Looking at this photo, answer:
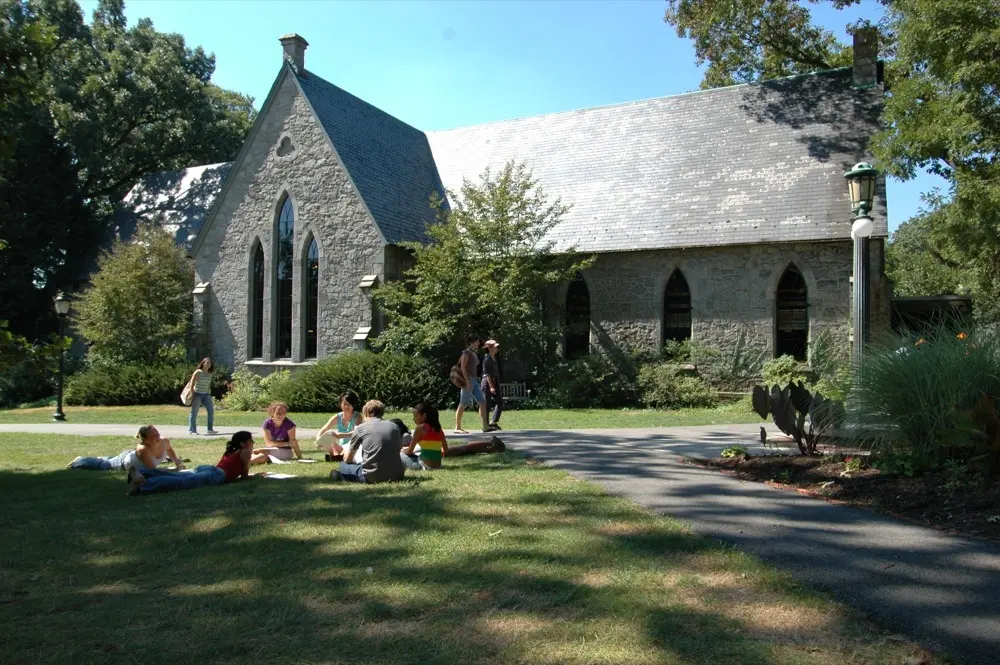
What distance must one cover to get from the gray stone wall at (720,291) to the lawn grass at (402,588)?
13.9 m

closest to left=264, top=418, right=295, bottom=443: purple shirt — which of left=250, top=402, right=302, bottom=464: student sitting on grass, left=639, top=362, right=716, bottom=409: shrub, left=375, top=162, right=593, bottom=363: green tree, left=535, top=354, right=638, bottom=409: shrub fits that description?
left=250, top=402, right=302, bottom=464: student sitting on grass

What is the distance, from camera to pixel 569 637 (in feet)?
12.3

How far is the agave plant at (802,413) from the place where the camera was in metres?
8.53

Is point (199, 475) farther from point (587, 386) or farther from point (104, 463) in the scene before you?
point (587, 386)

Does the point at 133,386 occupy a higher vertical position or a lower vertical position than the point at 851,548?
higher

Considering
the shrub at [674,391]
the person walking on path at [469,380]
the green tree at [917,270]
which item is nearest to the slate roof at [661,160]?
the shrub at [674,391]

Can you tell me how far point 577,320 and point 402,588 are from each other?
18.1 m

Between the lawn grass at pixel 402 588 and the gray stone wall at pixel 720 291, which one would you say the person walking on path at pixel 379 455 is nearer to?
the lawn grass at pixel 402 588

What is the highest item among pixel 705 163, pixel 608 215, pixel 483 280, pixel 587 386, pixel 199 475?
pixel 705 163

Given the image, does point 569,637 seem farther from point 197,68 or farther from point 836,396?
point 197,68

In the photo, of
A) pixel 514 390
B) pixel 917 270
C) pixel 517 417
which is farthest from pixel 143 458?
pixel 917 270

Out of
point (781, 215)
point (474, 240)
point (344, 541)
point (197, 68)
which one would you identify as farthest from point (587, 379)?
point (197, 68)

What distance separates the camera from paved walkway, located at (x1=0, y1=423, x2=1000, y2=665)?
12.6 ft

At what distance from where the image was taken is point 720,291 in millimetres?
20219
